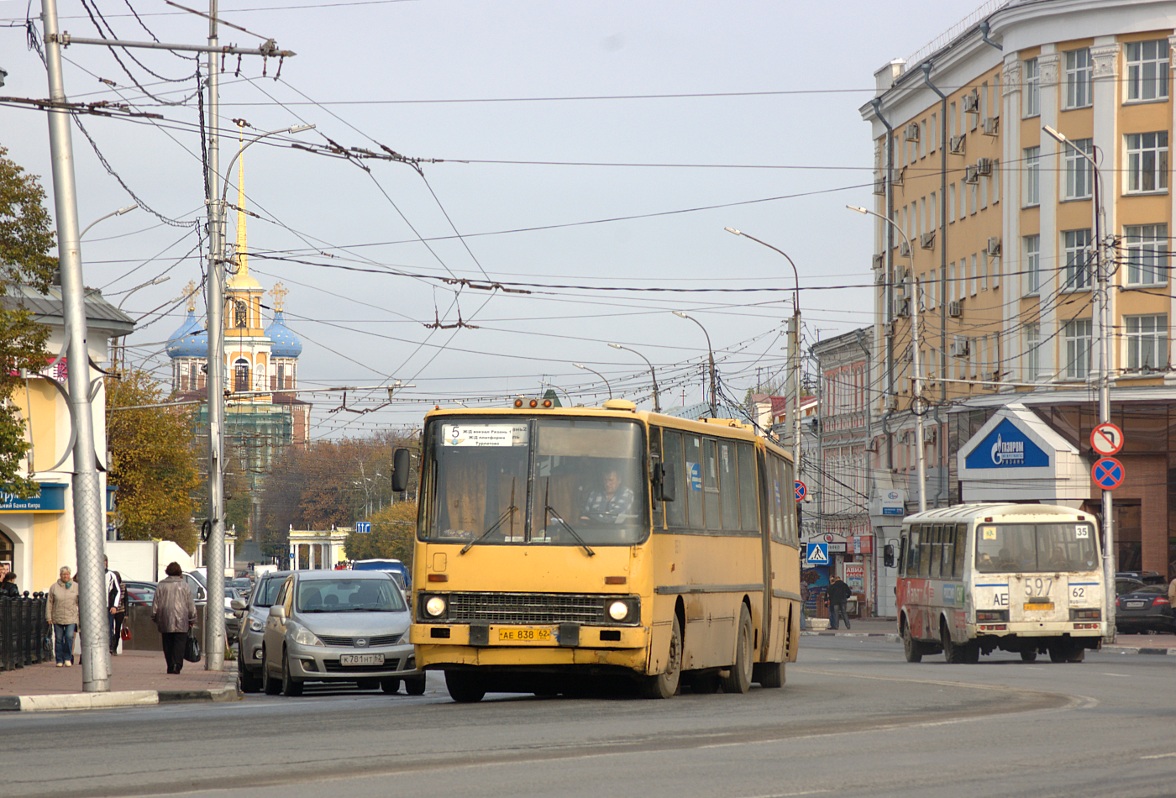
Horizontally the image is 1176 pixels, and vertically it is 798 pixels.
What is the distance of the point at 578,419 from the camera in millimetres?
18641

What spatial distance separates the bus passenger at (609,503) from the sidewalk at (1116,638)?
11.0 m

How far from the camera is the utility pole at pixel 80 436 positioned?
70.0 feet

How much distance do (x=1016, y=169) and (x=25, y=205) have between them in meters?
37.9

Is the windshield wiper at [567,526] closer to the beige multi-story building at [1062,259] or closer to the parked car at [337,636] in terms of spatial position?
the parked car at [337,636]

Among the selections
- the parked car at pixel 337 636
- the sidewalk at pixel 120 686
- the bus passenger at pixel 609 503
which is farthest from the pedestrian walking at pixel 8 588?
the bus passenger at pixel 609 503

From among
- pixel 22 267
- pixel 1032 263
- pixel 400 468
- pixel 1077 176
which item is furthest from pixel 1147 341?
pixel 400 468

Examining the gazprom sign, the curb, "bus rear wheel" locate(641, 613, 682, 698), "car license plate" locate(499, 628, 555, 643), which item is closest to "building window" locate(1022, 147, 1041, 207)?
the gazprom sign

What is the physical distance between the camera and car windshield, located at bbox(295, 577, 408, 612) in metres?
23.5

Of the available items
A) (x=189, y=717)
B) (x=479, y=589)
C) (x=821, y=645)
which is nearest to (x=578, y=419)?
(x=479, y=589)

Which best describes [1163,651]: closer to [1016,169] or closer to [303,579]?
[303,579]

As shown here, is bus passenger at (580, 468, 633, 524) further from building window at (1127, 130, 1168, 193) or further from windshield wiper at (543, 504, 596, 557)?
building window at (1127, 130, 1168, 193)

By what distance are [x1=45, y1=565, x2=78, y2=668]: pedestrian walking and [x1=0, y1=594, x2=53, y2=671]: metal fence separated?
284mm

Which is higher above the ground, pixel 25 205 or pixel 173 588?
pixel 25 205

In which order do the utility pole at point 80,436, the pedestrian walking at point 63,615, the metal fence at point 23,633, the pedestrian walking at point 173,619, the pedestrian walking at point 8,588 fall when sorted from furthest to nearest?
the pedestrian walking at point 63,615 → the pedestrian walking at point 8,588 → the metal fence at point 23,633 → the pedestrian walking at point 173,619 → the utility pole at point 80,436
